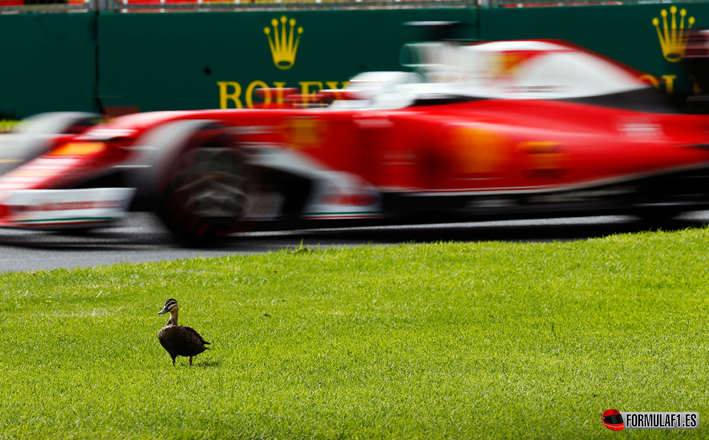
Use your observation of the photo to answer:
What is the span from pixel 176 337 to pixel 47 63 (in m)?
11.6

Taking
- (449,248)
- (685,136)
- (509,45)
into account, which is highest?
(509,45)

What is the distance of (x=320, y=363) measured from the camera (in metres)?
4.52

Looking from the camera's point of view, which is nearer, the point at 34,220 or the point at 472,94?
the point at 34,220

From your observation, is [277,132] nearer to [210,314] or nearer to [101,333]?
[210,314]

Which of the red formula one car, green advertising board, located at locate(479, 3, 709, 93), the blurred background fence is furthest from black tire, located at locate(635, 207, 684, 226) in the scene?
the blurred background fence

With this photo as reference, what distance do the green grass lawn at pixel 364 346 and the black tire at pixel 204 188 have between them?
0.67 meters

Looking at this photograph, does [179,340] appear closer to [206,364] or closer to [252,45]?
[206,364]

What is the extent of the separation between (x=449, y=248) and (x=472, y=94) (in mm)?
1392

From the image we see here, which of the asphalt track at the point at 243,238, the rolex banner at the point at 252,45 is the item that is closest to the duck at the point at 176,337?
the asphalt track at the point at 243,238

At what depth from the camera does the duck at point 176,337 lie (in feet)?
13.4

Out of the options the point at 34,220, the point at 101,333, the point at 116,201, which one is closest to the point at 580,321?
the point at 101,333

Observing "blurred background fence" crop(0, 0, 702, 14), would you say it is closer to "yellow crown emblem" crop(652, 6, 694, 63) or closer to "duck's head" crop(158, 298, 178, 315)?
"yellow crown emblem" crop(652, 6, 694, 63)

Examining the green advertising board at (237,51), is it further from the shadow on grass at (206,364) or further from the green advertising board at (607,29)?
the shadow on grass at (206,364)

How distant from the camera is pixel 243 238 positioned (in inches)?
340
